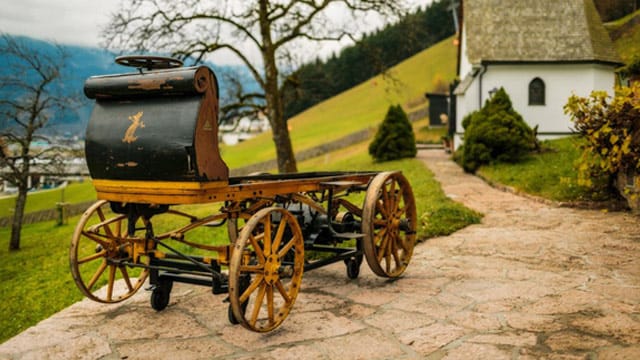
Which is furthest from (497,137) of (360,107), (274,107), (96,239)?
(360,107)

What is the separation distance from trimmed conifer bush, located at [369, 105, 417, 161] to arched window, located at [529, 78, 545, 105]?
574 cm

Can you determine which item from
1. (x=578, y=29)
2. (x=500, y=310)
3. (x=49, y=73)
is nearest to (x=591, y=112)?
(x=500, y=310)

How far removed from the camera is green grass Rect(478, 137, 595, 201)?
447 inches

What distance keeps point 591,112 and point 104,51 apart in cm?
1311

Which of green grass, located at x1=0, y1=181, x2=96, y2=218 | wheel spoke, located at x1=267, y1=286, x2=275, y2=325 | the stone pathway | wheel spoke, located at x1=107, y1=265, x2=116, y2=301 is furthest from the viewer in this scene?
green grass, located at x1=0, y1=181, x2=96, y2=218

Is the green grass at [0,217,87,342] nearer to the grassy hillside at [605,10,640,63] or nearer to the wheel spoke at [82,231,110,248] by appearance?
the wheel spoke at [82,231,110,248]

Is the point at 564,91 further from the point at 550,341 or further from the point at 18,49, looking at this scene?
the point at 550,341

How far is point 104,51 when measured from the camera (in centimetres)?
1631

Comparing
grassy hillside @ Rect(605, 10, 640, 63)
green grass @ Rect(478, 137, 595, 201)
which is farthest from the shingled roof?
green grass @ Rect(478, 137, 595, 201)

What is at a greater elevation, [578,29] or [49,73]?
[578,29]

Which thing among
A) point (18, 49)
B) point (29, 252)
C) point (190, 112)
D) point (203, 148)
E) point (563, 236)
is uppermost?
point (18, 49)

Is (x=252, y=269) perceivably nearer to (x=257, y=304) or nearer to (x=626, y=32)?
(x=257, y=304)

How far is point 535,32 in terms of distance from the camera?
25.9 metres

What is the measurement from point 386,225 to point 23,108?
15445 mm
